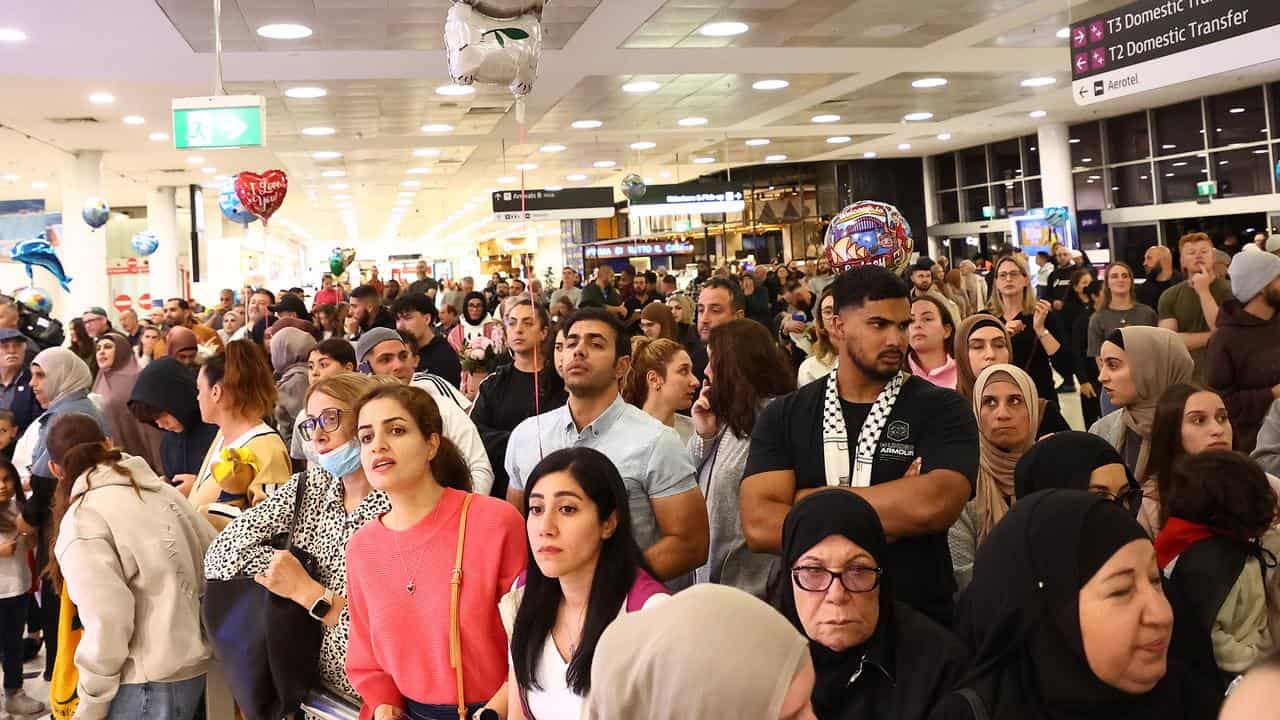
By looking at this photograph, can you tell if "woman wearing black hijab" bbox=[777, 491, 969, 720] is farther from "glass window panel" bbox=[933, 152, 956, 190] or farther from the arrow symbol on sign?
"glass window panel" bbox=[933, 152, 956, 190]

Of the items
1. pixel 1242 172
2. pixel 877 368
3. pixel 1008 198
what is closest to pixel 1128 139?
pixel 1242 172

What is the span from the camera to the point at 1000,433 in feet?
12.5

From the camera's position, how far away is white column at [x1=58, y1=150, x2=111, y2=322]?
631 inches

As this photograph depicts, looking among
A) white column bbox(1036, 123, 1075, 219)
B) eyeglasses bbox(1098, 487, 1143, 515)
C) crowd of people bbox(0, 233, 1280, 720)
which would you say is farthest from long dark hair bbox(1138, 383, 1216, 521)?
white column bbox(1036, 123, 1075, 219)

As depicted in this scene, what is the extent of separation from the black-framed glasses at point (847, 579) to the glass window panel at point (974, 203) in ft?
76.0

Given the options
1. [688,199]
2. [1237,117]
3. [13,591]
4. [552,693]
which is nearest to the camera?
[552,693]

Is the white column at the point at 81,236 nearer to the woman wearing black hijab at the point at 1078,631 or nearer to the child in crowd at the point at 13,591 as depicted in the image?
the child in crowd at the point at 13,591

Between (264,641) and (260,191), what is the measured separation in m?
9.57

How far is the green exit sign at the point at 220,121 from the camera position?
8078mm

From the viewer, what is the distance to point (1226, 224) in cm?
1806

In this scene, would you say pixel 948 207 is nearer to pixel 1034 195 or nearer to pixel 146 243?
pixel 1034 195

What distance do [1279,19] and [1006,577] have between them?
4826mm

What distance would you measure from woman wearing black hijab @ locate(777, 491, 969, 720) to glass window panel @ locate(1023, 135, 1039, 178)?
21560 millimetres

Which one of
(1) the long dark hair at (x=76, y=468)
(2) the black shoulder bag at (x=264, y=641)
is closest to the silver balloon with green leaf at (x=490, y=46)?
(1) the long dark hair at (x=76, y=468)
